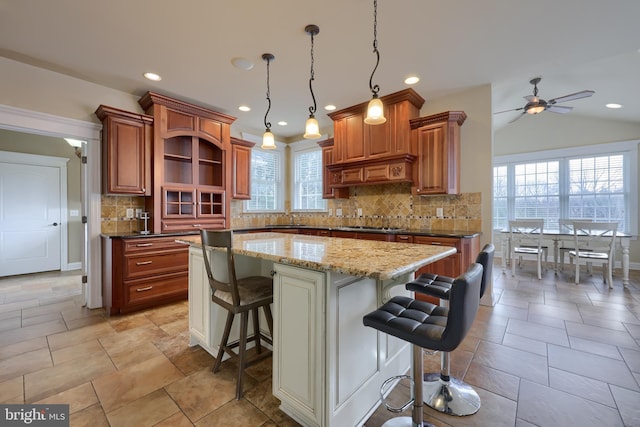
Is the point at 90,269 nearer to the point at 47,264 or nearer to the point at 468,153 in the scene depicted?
the point at 47,264

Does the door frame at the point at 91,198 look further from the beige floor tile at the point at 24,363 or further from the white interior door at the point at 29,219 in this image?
the white interior door at the point at 29,219

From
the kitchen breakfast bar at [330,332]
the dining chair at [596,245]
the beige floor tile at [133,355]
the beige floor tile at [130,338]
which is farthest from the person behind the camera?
the dining chair at [596,245]

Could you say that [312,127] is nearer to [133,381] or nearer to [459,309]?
[459,309]

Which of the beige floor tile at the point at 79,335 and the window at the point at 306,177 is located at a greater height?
the window at the point at 306,177

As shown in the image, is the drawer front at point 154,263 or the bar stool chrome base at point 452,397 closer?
the bar stool chrome base at point 452,397

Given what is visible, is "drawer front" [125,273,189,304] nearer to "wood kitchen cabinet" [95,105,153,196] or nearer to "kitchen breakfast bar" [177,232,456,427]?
"wood kitchen cabinet" [95,105,153,196]

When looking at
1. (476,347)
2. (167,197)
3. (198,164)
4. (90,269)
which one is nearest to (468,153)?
(476,347)

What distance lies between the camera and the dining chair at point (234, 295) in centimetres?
172

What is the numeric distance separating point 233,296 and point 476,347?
6.85ft

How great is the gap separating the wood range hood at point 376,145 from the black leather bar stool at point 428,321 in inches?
103

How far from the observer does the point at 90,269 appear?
131 inches

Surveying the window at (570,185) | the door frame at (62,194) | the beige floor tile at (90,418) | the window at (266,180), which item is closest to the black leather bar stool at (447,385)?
the beige floor tile at (90,418)

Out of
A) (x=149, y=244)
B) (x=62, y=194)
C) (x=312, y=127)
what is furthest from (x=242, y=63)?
(x=62, y=194)

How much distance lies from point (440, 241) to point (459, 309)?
7.70 ft
